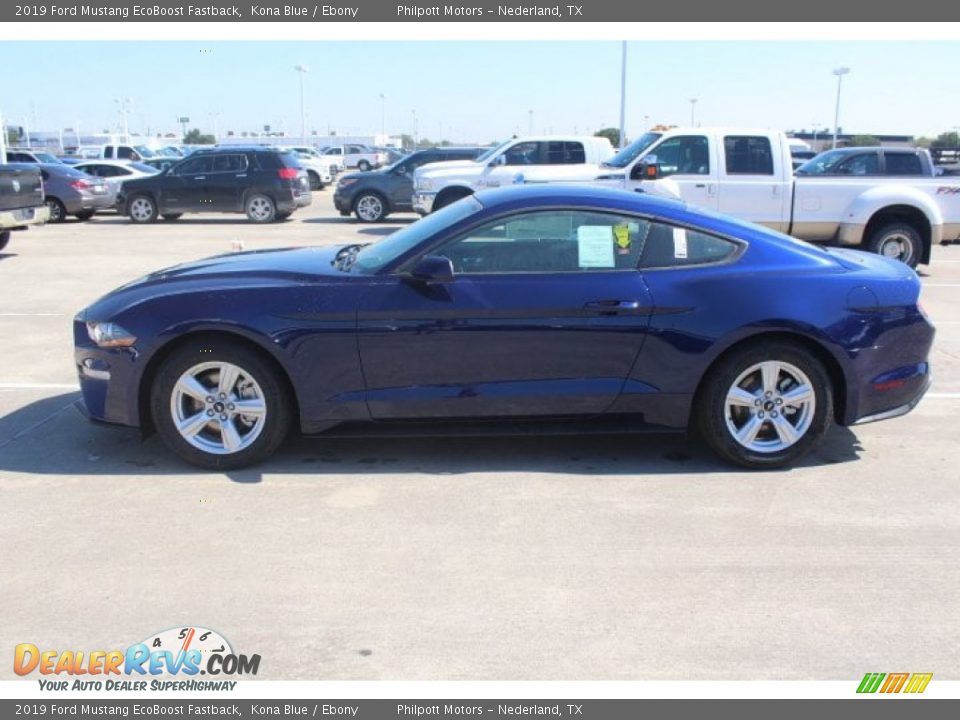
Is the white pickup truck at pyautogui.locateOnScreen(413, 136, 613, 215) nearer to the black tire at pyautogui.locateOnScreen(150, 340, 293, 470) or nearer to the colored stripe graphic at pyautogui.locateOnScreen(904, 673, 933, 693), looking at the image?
the black tire at pyautogui.locateOnScreen(150, 340, 293, 470)

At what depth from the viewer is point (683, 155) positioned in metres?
12.5

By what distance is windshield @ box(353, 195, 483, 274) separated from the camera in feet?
16.3

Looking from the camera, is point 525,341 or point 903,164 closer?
point 525,341

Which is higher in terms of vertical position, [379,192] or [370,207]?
[379,192]

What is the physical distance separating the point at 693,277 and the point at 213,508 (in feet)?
9.45

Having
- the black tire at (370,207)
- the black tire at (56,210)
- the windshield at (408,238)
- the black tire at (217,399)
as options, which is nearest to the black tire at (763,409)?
the windshield at (408,238)

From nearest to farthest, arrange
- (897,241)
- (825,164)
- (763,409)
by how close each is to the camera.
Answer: (763,409), (897,241), (825,164)

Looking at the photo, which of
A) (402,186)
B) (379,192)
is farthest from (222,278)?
(379,192)

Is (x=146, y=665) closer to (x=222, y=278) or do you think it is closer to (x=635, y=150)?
(x=222, y=278)

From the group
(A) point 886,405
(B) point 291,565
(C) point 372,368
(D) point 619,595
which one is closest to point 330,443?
(C) point 372,368

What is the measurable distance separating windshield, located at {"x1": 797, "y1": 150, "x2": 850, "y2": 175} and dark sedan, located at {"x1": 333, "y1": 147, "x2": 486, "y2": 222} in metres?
9.16

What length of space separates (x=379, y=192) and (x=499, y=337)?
15895 millimetres
